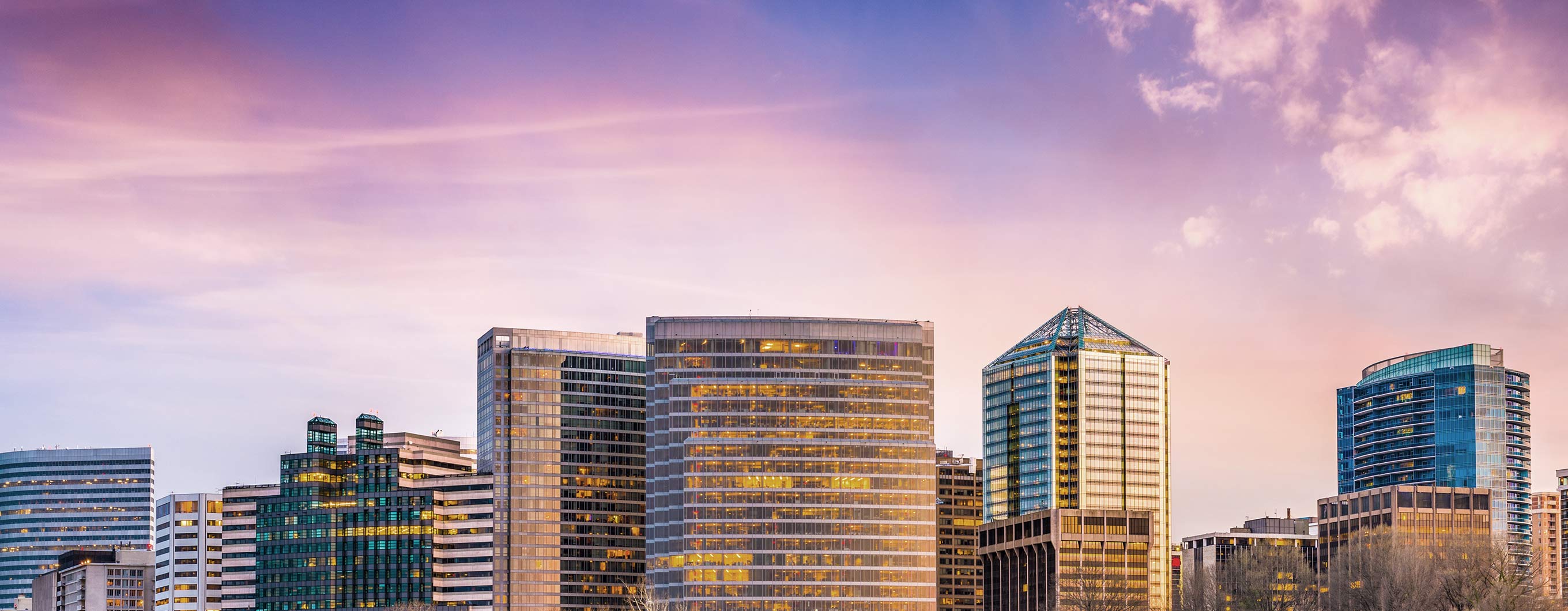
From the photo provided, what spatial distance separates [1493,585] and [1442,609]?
20.6 metres

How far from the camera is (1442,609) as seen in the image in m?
200

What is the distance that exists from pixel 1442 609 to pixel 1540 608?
394 inches

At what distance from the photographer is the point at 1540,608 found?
197m

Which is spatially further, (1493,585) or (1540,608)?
(1540,608)

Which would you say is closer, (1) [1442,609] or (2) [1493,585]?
(2) [1493,585]

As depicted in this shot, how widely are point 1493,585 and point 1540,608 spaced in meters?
21.4

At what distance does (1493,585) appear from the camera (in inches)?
7092
